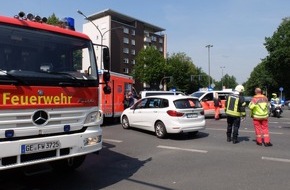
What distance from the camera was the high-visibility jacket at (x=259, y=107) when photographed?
10836 mm

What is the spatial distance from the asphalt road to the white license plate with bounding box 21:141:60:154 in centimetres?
87

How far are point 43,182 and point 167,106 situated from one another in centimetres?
667

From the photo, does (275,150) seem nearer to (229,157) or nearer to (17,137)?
(229,157)

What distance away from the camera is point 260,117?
10820mm

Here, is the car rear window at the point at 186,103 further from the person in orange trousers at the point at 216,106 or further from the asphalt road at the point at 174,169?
the person in orange trousers at the point at 216,106

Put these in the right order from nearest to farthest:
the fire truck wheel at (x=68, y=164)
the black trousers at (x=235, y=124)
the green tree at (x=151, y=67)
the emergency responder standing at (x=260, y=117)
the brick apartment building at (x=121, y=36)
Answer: the fire truck wheel at (x=68, y=164) → the emergency responder standing at (x=260, y=117) → the black trousers at (x=235, y=124) → the green tree at (x=151, y=67) → the brick apartment building at (x=121, y=36)

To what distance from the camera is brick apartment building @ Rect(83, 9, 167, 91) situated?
73188 millimetres

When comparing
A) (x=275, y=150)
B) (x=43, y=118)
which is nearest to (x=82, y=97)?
(x=43, y=118)

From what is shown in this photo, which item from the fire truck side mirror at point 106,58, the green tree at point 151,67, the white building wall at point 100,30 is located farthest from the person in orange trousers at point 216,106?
the white building wall at point 100,30

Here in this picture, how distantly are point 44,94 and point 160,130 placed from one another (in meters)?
7.34

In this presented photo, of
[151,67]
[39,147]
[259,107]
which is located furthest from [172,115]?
[151,67]

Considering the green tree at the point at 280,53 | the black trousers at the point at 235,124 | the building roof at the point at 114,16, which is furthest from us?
the building roof at the point at 114,16

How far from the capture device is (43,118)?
574cm

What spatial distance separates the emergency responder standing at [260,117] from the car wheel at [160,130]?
10.2 ft
